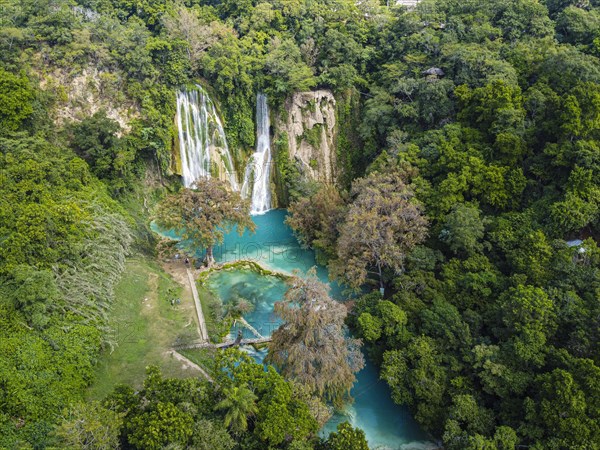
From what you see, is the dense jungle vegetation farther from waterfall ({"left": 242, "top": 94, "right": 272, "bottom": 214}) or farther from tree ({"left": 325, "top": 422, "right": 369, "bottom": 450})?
waterfall ({"left": 242, "top": 94, "right": 272, "bottom": 214})

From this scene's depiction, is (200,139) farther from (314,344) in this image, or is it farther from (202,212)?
(314,344)

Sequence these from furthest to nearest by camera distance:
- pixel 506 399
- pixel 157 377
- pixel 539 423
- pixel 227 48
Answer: pixel 227 48, pixel 506 399, pixel 539 423, pixel 157 377

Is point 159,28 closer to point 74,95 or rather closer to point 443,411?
point 74,95

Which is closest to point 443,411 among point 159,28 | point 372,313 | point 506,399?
point 506,399

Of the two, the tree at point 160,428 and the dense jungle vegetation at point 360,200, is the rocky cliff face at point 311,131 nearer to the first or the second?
the dense jungle vegetation at point 360,200

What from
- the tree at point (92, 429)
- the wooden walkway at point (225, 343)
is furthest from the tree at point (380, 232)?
the tree at point (92, 429)

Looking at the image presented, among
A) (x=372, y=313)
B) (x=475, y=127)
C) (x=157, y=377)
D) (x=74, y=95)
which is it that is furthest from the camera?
(x=74, y=95)

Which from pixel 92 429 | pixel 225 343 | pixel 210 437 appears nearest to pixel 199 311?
pixel 225 343
